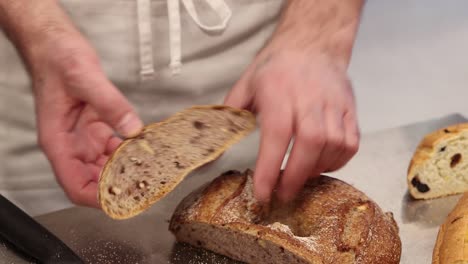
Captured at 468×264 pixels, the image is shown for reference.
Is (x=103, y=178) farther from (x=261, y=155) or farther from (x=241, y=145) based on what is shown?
(x=241, y=145)

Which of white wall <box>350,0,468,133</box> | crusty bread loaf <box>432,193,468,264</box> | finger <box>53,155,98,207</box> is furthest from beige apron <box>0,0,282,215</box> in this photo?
white wall <box>350,0,468,133</box>

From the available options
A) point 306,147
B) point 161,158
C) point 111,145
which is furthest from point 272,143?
point 111,145

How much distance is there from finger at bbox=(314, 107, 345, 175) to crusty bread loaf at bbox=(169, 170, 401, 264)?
11 cm

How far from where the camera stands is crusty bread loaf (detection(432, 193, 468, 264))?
127cm

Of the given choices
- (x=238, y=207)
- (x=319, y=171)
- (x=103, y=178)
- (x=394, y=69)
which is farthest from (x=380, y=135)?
(x=394, y=69)

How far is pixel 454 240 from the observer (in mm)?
1315

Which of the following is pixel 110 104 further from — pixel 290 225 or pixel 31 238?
pixel 290 225

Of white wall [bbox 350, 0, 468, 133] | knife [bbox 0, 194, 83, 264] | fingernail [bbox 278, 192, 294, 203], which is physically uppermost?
fingernail [bbox 278, 192, 294, 203]

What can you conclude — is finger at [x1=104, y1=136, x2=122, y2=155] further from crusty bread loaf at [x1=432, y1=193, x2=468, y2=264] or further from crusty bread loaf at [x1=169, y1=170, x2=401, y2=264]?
crusty bread loaf at [x1=432, y1=193, x2=468, y2=264]

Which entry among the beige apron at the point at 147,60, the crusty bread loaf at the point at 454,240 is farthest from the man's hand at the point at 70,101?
the crusty bread loaf at the point at 454,240

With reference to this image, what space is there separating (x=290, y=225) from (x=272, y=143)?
0.74 feet

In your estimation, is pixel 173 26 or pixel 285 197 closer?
pixel 285 197

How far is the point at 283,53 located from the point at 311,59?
0.06 metres

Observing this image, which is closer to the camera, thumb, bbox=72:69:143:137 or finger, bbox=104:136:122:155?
thumb, bbox=72:69:143:137
